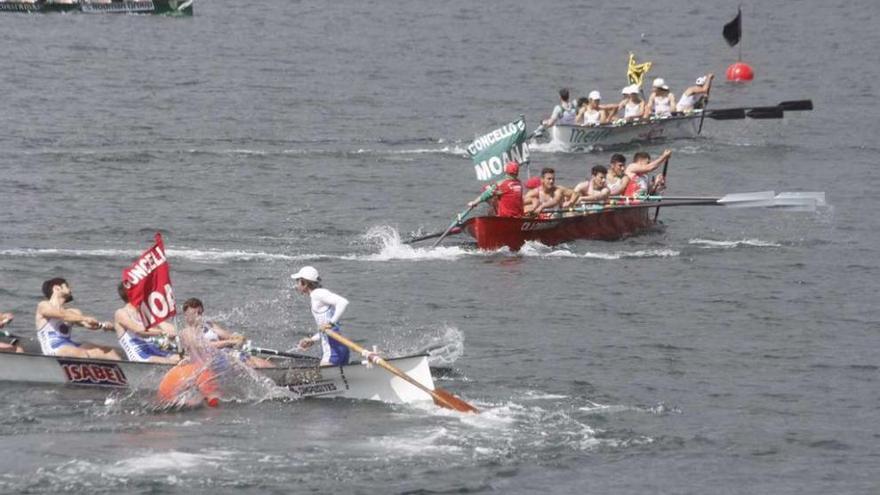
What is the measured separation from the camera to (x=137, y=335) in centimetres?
2466

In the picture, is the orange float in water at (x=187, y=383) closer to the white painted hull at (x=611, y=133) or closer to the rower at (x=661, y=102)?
the white painted hull at (x=611, y=133)

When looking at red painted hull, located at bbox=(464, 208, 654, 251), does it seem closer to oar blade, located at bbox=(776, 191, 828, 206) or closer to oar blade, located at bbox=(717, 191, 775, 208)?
oar blade, located at bbox=(717, 191, 775, 208)

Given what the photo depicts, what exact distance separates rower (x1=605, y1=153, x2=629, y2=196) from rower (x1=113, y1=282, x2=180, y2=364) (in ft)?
49.2

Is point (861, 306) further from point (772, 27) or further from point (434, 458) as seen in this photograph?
point (772, 27)

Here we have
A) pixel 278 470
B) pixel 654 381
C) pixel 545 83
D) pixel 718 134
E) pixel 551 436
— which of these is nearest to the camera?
pixel 278 470

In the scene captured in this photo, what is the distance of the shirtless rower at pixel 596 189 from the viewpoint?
36.5m

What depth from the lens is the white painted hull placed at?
1946 inches

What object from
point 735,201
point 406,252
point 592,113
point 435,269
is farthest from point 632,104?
point 435,269

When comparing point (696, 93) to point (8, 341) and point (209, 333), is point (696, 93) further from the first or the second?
point (8, 341)

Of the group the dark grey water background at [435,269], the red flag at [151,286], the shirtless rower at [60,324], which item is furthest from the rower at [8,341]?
the red flag at [151,286]

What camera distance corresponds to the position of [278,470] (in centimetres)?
2084

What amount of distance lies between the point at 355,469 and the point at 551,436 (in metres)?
2.99

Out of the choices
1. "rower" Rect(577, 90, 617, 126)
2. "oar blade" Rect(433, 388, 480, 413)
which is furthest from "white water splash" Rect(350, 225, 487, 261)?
"rower" Rect(577, 90, 617, 126)

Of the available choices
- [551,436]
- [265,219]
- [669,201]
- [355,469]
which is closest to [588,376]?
[551,436]
